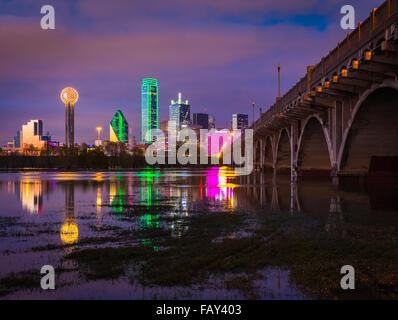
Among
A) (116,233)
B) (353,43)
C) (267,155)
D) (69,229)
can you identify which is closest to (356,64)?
(353,43)

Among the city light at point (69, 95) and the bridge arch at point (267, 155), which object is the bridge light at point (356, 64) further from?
the city light at point (69, 95)

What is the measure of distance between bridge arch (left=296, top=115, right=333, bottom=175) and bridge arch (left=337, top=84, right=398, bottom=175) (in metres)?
13.3

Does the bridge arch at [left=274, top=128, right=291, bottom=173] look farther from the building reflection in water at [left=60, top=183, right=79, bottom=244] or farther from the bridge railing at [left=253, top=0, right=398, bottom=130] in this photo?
the building reflection in water at [left=60, top=183, right=79, bottom=244]

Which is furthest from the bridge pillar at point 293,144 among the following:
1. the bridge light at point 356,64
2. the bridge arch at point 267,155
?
the bridge arch at point 267,155

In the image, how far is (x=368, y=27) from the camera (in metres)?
22.7

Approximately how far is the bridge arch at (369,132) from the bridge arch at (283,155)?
30452mm

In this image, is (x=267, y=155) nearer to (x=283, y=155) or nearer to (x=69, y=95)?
(x=283, y=155)

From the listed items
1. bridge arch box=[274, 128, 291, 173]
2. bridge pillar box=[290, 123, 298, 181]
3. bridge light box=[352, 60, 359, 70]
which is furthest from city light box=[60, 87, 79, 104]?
bridge light box=[352, 60, 359, 70]

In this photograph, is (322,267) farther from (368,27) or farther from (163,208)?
(368,27)

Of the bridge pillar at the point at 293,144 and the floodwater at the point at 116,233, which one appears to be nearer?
the floodwater at the point at 116,233

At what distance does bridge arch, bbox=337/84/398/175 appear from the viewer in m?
28.7

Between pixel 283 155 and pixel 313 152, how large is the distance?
742 inches

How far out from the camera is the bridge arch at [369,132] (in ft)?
94.1

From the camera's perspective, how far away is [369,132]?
104ft
